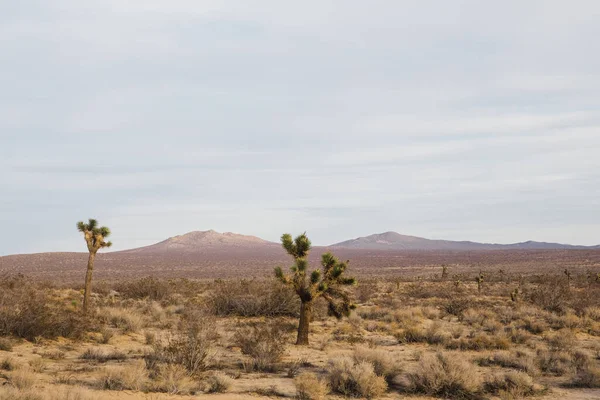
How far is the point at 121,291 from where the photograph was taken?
35.9 metres

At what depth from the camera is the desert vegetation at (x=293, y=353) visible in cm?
1102

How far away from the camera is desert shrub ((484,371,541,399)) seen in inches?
440

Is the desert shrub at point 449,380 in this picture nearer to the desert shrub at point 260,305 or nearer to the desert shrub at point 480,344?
the desert shrub at point 480,344

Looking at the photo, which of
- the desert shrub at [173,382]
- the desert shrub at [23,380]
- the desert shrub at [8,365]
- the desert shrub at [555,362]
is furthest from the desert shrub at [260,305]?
the desert shrub at [23,380]

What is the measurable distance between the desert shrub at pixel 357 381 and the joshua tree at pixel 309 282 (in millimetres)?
5716

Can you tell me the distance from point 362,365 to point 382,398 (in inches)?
34.8

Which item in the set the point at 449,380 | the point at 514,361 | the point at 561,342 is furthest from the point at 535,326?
the point at 449,380

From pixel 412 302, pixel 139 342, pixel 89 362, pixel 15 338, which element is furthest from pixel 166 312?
pixel 412 302

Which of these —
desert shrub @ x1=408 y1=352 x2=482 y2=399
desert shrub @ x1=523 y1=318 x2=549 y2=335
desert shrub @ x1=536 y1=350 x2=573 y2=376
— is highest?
desert shrub @ x1=408 y1=352 x2=482 y2=399

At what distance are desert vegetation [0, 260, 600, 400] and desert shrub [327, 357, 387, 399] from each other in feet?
0.10

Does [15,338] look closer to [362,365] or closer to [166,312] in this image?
[166,312]

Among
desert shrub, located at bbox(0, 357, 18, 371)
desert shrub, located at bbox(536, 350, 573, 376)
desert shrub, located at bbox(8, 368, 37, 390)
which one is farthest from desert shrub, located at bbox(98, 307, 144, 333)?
desert shrub, located at bbox(536, 350, 573, 376)

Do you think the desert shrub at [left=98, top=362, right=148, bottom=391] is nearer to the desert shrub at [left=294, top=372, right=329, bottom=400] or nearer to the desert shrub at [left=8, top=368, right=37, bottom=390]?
the desert shrub at [left=8, top=368, right=37, bottom=390]

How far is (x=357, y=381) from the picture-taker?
1126 centimetres
